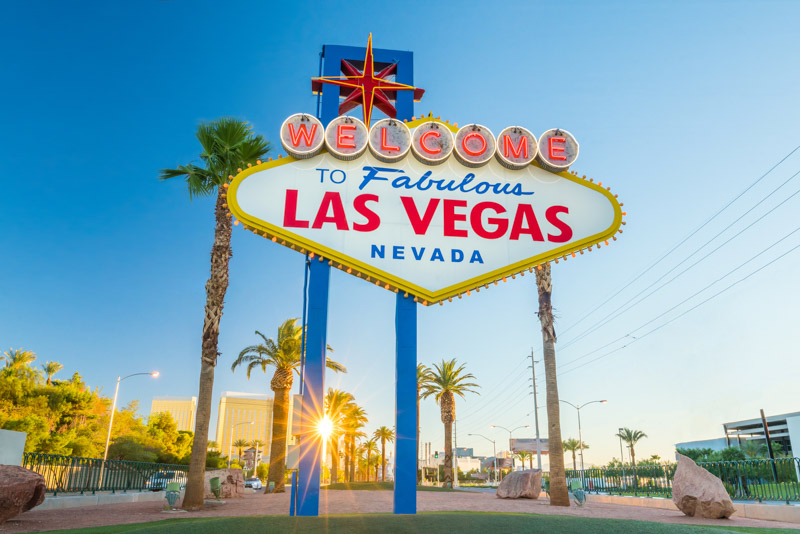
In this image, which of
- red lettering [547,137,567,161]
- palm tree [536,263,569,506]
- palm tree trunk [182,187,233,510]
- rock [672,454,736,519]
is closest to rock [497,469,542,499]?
palm tree [536,263,569,506]

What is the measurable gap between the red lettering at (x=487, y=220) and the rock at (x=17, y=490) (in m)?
13.4

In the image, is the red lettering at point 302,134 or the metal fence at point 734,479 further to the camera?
the metal fence at point 734,479

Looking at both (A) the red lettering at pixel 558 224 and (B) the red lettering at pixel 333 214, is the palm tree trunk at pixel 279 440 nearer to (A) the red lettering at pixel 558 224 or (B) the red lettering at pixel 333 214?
(B) the red lettering at pixel 333 214

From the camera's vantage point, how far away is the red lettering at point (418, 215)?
42.9 ft

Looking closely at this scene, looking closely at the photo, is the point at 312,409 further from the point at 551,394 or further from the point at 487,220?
the point at 551,394

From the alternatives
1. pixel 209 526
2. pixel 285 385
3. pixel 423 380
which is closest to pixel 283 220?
pixel 209 526

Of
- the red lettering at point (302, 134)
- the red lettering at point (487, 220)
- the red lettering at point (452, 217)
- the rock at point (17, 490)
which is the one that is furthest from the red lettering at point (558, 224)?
the rock at point (17, 490)

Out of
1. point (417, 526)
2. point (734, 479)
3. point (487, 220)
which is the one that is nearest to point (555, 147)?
point (487, 220)

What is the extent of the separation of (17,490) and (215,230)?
1187cm

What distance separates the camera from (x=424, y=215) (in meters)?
13.2

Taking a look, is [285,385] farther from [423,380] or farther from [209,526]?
[209,526]

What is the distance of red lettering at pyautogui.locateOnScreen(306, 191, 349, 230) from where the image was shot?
505 inches

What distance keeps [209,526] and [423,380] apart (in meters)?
43.4

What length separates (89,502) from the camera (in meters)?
21.9
